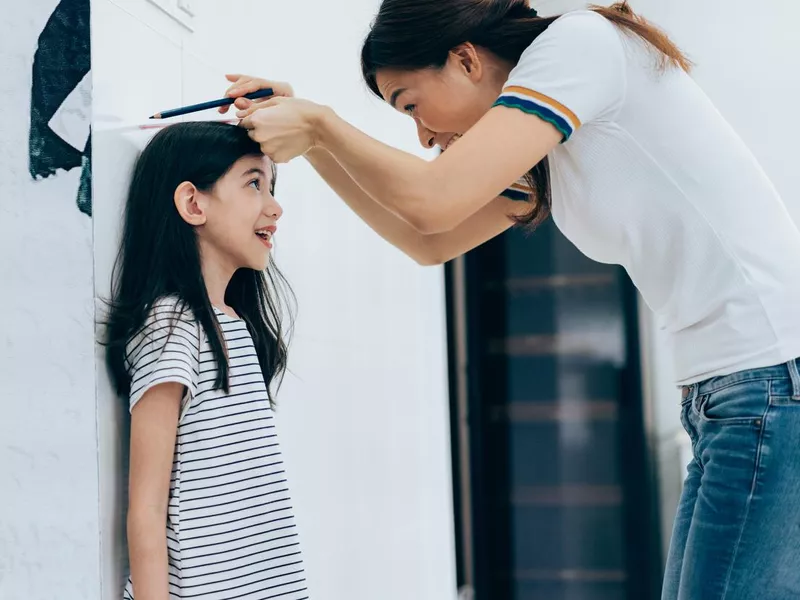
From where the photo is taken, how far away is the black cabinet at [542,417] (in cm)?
295

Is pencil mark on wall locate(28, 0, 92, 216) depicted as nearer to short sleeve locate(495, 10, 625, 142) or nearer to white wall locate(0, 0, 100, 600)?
white wall locate(0, 0, 100, 600)

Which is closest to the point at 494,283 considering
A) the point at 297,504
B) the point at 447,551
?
the point at 447,551

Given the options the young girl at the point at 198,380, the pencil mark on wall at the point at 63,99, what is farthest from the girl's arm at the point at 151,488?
the pencil mark on wall at the point at 63,99

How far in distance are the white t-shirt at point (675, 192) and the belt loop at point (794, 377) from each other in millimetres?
12

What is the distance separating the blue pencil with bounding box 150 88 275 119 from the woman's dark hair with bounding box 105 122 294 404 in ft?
0.15

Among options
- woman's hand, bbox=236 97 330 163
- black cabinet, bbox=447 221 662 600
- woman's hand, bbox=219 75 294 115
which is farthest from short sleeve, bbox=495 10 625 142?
black cabinet, bbox=447 221 662 600

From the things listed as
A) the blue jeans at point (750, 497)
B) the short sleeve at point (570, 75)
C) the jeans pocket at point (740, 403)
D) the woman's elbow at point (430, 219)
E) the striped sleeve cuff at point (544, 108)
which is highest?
the short sleeve at point (570, 75)

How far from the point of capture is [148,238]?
1.07 m

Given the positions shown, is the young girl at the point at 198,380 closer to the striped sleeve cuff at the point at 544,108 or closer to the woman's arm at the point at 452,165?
the woman's arm at the point at 452,165

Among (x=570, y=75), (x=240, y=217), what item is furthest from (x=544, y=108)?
(x=240, y=217)

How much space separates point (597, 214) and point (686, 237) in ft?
0.33

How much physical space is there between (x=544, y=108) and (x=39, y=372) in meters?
0.56

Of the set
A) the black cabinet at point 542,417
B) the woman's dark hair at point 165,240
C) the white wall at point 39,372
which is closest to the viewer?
the white wall at point 39,372

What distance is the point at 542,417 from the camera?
119 inches
